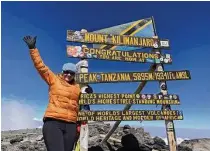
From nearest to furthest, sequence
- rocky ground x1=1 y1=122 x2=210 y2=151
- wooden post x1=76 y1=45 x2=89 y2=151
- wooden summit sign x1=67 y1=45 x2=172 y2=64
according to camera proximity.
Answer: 1. wooden post x1=76 y1=45 x2=89 y2=151
2. wooden summit sign x1=67 y1=45 x2=172 y2=64
3. rocky ground x1=1 y1=122 x2=210 y2=151

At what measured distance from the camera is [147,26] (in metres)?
12.3

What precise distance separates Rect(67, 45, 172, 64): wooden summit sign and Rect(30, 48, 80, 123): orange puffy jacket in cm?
412

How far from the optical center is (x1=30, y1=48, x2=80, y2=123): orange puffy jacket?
6352mm

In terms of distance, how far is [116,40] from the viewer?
11578 mm

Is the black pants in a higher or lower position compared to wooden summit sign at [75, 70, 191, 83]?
lower

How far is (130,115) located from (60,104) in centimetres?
457

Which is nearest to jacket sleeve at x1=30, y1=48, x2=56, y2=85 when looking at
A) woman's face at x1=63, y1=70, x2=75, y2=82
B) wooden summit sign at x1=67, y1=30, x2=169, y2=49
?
woman's face at x1=63, y1=70, x2=75, y2=82

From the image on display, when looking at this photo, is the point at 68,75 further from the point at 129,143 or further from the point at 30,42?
the point at 129,143

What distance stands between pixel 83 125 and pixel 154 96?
249 centimetres

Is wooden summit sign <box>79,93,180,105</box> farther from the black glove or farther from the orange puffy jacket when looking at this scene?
the black glove

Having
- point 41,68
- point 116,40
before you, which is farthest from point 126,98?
point 41,68

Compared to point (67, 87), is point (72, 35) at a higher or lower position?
higher

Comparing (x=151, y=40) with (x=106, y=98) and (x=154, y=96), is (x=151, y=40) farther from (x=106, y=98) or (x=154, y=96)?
(x=106, y=98)

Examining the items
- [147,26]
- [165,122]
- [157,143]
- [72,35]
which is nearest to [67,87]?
[72,35]
